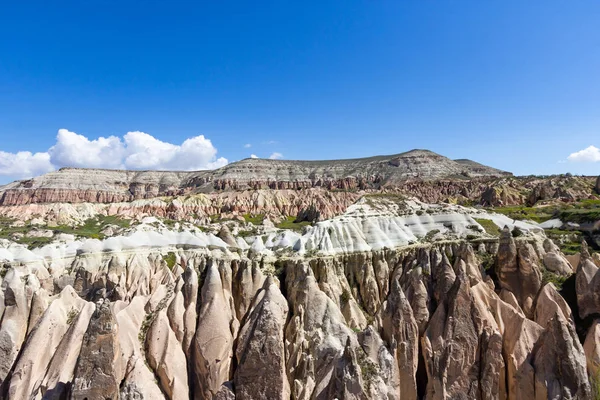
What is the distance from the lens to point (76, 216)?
316 feet

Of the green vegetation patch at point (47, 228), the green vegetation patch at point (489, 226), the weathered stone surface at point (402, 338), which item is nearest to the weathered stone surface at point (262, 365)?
the weathered stone surface at point (402, 338)

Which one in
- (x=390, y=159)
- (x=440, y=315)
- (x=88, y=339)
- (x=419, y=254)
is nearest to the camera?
(x=88, y=339)

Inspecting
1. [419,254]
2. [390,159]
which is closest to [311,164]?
[390,159]

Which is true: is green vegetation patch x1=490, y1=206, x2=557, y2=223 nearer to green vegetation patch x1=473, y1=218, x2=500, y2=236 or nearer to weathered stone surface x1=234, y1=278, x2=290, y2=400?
green vegetation patch x1=473, y1=218, x2=500, y2=236

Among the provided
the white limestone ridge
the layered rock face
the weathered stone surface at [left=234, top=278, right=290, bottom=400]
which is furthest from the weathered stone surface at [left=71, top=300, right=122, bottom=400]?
the white limestone ridge

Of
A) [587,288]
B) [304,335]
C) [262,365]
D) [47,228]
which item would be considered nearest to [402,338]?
[304,335]

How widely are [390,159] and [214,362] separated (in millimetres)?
163550

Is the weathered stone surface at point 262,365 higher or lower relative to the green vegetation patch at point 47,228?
lower

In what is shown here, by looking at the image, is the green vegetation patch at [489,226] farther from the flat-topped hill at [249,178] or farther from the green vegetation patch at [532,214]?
the flat-topped hill at [249,178]

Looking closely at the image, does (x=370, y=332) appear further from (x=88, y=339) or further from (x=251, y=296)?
(x=251, y=296)

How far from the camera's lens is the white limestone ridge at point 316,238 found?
33.6 m

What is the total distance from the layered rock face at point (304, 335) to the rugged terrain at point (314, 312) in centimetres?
8

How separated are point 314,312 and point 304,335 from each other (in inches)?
63.9

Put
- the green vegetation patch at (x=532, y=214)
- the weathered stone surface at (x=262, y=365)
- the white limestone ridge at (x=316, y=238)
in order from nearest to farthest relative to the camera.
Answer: the weathered stone surface at (x=262, y=365) → the white limestone ridge at (x=316, y=238) → the green vegetation patch at (x=532, y=214)
